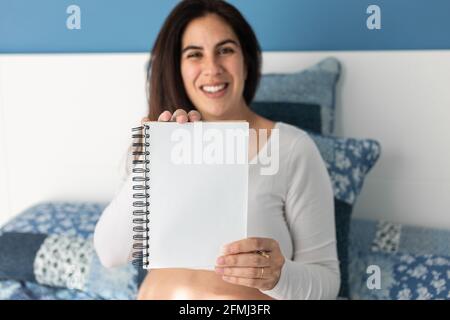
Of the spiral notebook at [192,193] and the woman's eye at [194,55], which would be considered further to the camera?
the woman's eye at [194,55]

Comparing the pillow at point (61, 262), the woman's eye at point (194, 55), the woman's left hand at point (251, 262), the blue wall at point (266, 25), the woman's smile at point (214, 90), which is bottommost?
the pillow at point (61, 262)

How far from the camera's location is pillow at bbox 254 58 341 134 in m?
1.12

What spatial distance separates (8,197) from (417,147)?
2.93 ft

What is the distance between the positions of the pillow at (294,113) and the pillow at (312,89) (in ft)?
0.03

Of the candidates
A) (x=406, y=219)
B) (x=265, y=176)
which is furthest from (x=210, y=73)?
(x=406, y=219)

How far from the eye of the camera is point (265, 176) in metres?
0.83

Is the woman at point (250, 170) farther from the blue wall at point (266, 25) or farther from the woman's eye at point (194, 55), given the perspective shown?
the blue wall at point (266, 25)

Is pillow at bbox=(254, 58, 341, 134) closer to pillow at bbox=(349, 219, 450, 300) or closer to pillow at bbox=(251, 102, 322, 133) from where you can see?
pillow at bbox=(251, 102, 322, 133)

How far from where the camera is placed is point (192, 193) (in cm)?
61

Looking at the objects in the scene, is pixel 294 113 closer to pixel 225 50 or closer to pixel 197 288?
pixel 225 50

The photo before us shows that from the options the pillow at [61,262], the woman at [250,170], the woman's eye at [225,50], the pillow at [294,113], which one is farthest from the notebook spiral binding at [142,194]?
the pillow at [294,113]

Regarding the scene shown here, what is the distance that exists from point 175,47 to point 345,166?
1.37 feet

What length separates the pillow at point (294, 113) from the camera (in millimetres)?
1110
